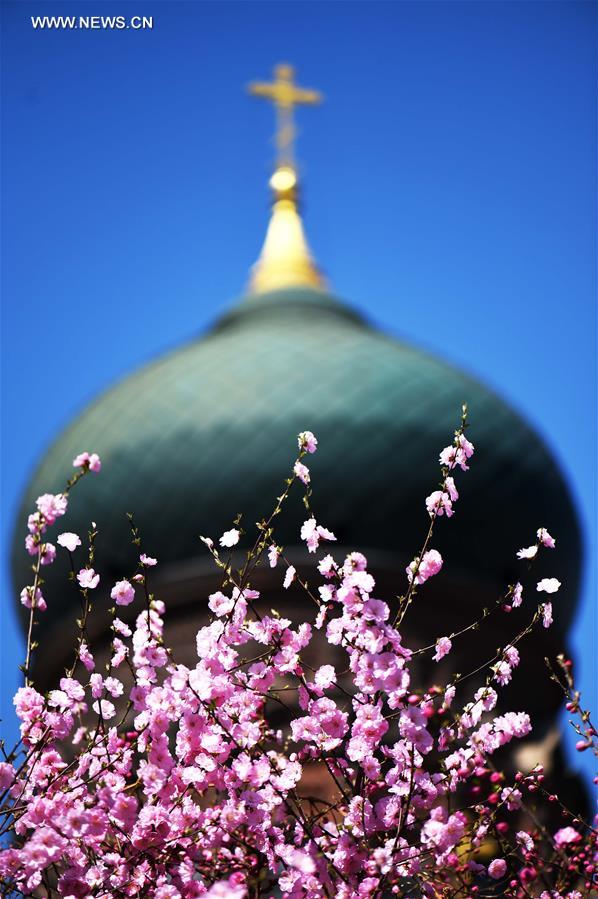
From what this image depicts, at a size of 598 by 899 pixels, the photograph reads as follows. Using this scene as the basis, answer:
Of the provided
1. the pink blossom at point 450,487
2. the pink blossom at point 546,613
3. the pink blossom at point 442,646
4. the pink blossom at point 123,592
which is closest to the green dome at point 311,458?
the pink blossom at point 123,592

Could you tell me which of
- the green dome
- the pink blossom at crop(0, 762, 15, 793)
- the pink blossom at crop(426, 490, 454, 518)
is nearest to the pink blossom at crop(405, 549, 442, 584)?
the pink blossom at crop(426, 490, 454, 518)

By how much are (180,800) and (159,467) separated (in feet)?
40.2

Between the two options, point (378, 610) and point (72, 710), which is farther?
point (72, 710)

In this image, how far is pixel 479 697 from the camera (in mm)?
4121

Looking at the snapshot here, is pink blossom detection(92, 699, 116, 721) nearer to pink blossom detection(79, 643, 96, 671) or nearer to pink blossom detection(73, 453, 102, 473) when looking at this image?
pink blossom detection(79, 643, 96, 671)

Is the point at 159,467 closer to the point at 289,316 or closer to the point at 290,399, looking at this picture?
the point at 290,399

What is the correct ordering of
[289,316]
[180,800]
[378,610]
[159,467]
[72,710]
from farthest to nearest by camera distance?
[289,316], [159,467], [72,710], [180,800], [378,610]

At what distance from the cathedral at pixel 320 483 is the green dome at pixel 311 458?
2cm

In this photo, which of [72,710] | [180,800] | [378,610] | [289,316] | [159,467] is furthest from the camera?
[289,316]

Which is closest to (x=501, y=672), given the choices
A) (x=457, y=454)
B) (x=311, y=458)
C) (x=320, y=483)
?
(x=457, y=454)

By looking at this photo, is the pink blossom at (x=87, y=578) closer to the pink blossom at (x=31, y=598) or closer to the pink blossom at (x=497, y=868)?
the pink blossom at (x=31, y=598)

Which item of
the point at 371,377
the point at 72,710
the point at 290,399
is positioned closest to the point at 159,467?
the point at 290,399

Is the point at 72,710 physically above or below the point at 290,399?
below

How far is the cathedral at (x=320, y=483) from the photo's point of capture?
15.3m
